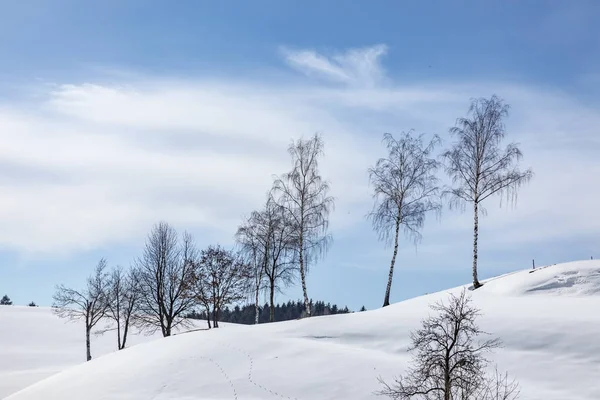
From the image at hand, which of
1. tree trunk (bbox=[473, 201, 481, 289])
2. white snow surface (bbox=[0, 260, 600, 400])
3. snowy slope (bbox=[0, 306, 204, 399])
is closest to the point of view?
white snow surface (bbox=[0, 260, 600, 400])

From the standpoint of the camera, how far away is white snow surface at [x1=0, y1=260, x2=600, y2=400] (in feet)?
71.9

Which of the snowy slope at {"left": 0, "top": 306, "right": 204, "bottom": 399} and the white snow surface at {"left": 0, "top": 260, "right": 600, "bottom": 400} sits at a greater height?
the white snow surface at {"left": 0, "top": 260, "right": 600, "bottom": 400}

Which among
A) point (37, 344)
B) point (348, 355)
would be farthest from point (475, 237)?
point (37, 344)

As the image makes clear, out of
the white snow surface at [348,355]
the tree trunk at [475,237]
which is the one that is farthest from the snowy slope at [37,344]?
the tree trunk at [475,237]

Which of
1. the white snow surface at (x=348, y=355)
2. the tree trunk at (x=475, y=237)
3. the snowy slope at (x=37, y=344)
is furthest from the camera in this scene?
the snowy slope at (x=37, y=344)

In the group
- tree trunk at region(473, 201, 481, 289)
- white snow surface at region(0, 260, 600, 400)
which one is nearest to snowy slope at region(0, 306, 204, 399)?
white snow surface at region(0, 260, 600, 400)

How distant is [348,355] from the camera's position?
25.0 meters

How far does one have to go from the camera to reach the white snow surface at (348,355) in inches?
862

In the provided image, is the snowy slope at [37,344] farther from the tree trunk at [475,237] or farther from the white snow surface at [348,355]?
the tree trunk at [475,237]

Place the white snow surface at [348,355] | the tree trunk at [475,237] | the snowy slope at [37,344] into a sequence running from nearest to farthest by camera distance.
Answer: the white snow surface at [348,355] → the tree trunk at [475,237] → the snowy slope at [37,344]

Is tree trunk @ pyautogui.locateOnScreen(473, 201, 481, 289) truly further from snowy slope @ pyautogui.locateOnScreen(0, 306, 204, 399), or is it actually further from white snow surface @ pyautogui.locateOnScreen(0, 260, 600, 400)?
snowy slope @ pyautogui.locateOnScreen(0, 306, 204, 399)

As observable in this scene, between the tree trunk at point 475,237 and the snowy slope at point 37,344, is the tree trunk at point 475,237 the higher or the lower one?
the higher one

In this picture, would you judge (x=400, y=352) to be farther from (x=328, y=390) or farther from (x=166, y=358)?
(x=166, y=358)

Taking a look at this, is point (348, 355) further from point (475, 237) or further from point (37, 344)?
point (37, 344)
